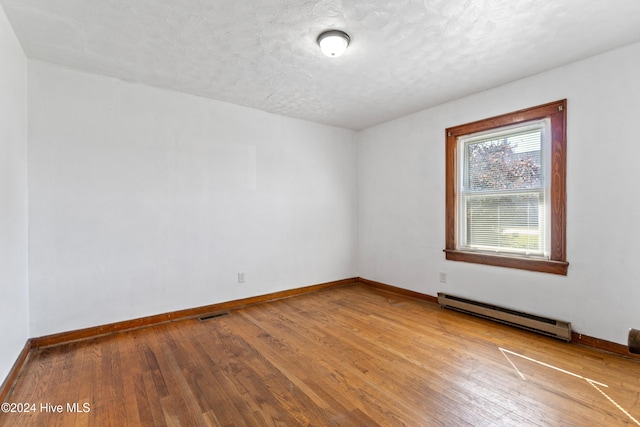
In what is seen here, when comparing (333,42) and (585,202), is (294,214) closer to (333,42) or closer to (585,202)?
(333,42)

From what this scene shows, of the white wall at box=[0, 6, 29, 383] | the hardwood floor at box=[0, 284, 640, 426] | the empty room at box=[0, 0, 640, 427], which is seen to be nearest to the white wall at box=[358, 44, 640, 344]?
the empty room at box=[0, 0, 640, 427]

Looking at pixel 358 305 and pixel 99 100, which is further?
pixel 358 305

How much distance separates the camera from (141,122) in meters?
3.21

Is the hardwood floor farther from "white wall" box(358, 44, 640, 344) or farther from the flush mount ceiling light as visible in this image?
the flush mount ceiling light

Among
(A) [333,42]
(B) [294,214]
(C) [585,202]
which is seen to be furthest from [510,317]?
(A) [333,42]

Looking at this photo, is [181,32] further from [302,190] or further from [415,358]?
[415,358]

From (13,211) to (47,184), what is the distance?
1.91 ft

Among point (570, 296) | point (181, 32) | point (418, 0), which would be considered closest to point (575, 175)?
point (570, 296)

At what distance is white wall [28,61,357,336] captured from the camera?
2.76 metres

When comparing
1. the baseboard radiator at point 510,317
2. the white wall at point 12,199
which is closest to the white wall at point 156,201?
the white wall at point 12,199

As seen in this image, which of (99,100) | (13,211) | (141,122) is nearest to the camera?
(13,211)

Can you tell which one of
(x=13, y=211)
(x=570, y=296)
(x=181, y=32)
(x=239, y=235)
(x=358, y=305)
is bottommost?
(x=358, y=305)

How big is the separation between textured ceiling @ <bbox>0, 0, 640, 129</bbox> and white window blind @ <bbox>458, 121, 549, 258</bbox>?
65cm

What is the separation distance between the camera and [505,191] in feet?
10.9
